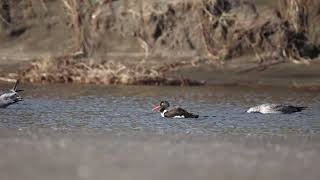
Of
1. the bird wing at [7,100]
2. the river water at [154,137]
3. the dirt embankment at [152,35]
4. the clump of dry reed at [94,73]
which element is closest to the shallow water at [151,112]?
the river water at [154,137]

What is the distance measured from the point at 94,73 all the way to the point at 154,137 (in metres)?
8.30

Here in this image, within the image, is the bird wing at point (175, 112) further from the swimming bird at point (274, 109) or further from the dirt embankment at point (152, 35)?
the dirt embankment at point (152, 35)

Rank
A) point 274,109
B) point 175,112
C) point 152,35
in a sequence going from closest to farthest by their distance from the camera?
point 175,112, point 274,109, point 152,35

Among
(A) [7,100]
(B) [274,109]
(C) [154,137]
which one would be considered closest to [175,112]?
(B) [274,109]

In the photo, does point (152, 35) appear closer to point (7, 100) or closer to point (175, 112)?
point (7, 100)

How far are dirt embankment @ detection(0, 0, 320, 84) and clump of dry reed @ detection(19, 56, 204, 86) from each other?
0.02 m

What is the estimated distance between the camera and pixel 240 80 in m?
20.7

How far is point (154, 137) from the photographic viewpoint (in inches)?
506

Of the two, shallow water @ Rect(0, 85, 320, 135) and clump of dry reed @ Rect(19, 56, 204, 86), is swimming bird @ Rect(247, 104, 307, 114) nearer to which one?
shallow water @ Rect(0, 85, 320, 135)

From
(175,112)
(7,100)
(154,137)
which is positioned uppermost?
(7,100)

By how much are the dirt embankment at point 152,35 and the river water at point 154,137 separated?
7.34ft

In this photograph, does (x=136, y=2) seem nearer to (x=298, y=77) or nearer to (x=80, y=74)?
(x=80, y=74)

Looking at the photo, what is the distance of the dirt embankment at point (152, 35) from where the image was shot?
21.6 m

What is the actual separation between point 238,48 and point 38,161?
1210 centimetres
